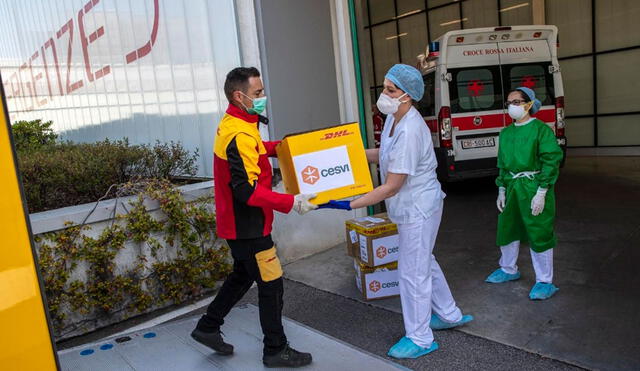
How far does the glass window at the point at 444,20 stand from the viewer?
52.2 feet

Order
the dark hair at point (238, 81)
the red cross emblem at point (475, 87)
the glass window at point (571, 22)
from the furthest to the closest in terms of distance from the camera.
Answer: the glass window at point (571, 22), the red cross emblem at point (475, 87), the dark hair at point (238, 81)

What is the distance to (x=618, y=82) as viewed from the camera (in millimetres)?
12195

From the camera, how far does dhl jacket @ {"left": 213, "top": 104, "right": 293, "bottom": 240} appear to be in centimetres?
275

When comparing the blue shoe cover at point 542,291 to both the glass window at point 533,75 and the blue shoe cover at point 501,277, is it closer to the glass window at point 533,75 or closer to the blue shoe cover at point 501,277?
the blue shoe cover at point 501,277

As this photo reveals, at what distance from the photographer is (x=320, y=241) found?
5832 mm

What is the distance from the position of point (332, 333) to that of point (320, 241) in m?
2.03

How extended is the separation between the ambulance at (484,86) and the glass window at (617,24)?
486cm

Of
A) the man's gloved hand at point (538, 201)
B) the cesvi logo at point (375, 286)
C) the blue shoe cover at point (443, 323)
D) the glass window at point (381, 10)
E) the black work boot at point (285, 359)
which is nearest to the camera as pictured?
the black work boot at point (285, 359)

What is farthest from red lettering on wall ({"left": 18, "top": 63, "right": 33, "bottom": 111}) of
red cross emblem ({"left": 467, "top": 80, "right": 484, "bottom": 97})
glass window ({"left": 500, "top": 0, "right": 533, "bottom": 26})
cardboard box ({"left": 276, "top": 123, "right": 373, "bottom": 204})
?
glass window ({"left": 500, "top": 0, "right": 533, "bottom": 26})

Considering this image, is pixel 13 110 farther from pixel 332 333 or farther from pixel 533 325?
pixel 533 325

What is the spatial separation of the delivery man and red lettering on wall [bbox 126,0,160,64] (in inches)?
151

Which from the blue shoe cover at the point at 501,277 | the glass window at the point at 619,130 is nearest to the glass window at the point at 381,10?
the glass window at the point at 619,130

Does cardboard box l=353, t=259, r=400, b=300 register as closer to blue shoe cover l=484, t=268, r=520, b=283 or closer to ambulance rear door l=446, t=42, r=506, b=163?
blue shoe cover l=484, t=268, r=520, b=283

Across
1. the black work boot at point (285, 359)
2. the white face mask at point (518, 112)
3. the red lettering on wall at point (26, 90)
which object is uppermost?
the red lettering on wall at point (26, 90)
